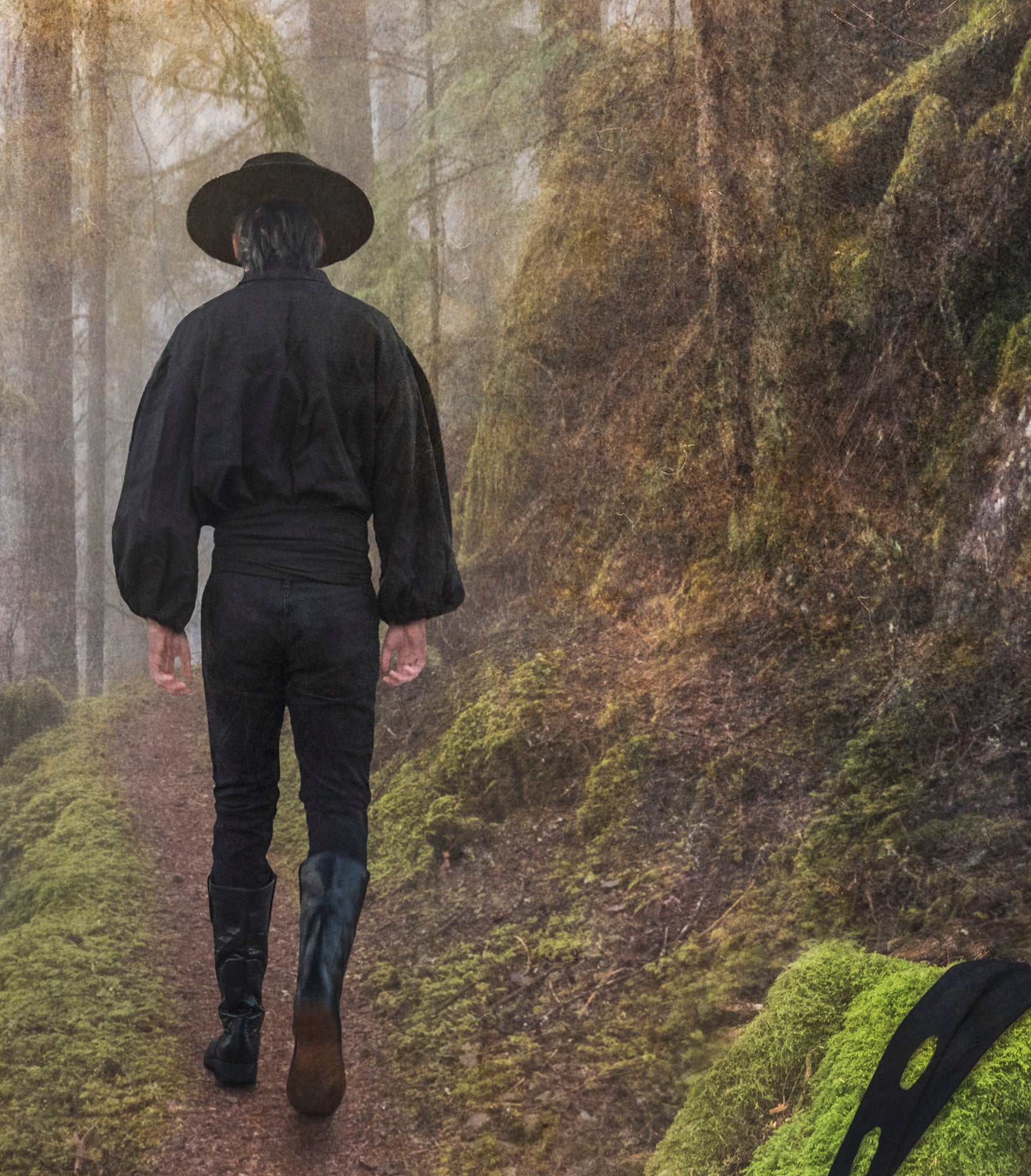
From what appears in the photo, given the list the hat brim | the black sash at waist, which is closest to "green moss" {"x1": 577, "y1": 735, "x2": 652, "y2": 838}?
the black sash at waist

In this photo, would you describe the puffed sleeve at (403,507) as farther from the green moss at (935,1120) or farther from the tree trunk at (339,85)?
the tree trunk at (339,85)

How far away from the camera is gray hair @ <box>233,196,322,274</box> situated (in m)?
3.20

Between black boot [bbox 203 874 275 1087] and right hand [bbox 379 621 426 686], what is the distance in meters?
0.80

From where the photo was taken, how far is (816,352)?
192 inches

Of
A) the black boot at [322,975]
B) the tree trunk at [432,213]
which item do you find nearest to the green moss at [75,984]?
the black boot at [322,975]

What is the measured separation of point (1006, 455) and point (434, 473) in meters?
2.43

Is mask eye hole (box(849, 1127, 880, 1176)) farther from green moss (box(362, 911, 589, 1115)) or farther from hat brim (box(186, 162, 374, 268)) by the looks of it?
hat brim (box(186, 162, 374, 268))

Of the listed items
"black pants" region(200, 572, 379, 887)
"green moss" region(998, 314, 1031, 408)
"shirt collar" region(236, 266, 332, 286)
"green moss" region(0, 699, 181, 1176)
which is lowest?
"green moss" region(0, 699, 181, 1176)

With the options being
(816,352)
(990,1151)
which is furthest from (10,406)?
(990,1151)

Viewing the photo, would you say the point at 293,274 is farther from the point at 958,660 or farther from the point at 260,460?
the point at 958,660

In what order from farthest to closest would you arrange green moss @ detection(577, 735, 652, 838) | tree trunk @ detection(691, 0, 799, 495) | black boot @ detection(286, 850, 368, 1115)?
tree trunk @ detection(691, 0, 799, 495) < green moss @ detection(577, 735, 652, 838) < black boot @ detection(286, 850, 368, 1115)

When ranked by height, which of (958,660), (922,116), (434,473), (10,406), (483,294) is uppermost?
(922,116)

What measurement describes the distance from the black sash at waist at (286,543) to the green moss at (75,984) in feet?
5.44

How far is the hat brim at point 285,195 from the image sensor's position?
3305 mm
